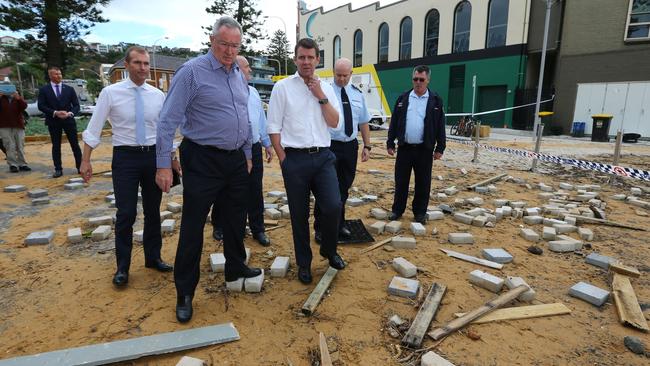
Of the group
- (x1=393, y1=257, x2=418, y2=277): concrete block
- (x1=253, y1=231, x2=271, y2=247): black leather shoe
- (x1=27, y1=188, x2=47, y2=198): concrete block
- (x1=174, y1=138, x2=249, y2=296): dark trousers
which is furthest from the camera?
(x1=27, y1=188, x2=47, y2=198): concrete block

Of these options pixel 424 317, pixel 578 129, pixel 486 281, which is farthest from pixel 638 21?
pixel 424 317

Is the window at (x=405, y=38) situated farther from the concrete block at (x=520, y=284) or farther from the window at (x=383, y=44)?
the concrete block at (x=520, y=284)

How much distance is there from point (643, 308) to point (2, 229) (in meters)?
7.05

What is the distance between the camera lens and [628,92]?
16891 mm

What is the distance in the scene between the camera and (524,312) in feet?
9.88

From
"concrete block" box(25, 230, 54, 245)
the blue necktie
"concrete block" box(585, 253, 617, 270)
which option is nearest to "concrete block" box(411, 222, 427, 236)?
"concrete block" box(585, 253, 617, 270)

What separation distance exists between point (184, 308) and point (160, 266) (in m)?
0.96

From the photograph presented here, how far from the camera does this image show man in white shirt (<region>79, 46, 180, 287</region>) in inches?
130

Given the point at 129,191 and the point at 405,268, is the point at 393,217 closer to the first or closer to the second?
the point at 405,268

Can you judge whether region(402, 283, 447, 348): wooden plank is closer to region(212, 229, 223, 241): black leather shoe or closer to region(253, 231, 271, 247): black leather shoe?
region(253, 231, 271, 247): black leather shoe

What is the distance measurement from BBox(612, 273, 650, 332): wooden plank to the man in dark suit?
29.5ft

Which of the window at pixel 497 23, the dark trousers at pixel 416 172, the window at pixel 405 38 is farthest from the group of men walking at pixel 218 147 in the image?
the window at pixel 405 38

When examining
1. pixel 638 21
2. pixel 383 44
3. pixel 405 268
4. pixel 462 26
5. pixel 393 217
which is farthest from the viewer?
pixel 383 44

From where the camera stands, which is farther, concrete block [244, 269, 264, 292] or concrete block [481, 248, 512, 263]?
concrete block [481, 248, 512, 263]
